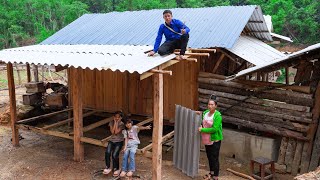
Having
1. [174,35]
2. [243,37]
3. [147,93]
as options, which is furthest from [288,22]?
[174,35]

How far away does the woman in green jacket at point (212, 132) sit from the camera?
5.91 m

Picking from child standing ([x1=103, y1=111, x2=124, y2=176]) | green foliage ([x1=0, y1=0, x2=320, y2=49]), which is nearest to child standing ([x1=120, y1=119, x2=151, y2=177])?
child standing ([x1=103, y1=111, x2=124, y2=176])

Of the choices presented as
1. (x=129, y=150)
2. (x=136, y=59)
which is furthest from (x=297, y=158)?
(x=136, y=59)

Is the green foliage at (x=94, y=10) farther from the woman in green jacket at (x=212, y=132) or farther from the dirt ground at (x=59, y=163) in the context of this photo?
the woman in green jacket at (x=212, y=132)

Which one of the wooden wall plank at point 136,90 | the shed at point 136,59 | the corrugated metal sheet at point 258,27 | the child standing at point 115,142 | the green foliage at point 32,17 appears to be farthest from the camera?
the green foliage at point 32,17

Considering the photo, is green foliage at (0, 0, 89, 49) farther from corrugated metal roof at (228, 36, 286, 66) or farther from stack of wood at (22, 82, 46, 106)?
corrugated metal roof at (228, 36, 286, 66)

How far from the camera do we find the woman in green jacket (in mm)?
5910

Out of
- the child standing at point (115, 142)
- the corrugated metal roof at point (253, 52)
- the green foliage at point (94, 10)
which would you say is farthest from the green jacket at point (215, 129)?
the green foliage at point (94, 10)

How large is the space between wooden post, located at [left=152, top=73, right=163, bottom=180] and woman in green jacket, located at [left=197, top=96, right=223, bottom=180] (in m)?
0.83

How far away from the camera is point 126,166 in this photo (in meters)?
6.70

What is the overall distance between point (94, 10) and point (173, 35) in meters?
40.4

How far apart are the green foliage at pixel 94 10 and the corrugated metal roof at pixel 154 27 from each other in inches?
876

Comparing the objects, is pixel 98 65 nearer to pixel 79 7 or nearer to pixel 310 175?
pixel 310 175

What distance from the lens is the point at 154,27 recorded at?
1042cm
